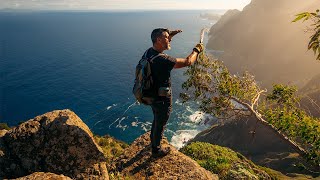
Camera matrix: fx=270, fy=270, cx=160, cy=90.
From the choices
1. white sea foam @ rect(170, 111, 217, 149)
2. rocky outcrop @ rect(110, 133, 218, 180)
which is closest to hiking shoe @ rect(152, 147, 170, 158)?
rocky outcrop @ rect(110, 133, 218, 180)

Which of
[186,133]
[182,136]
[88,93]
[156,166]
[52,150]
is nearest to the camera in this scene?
[52,150]

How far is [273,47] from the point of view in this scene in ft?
518

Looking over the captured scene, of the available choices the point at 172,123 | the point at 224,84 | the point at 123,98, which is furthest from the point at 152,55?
the point at 123,98

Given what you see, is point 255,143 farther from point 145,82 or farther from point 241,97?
point 145,82

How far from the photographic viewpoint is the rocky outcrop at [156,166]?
354 inches

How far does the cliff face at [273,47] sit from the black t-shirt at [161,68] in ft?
369

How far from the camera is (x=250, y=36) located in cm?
18450

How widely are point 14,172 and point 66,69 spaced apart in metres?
142

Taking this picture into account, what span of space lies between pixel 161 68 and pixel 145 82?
643 mm

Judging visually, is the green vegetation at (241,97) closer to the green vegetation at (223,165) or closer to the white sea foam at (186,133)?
the green vegetation at (223,165)

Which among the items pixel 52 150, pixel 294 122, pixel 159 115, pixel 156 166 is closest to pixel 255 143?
pixel 294 122

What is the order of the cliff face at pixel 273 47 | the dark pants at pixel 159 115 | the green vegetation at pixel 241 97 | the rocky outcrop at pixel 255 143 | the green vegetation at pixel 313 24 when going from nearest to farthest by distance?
the green vegetation at pixel 313 24 → the dark pants at pixel 159 115 → the green vegetation at pixel 241 97 → the rocky outcrop at pixel 255 143 → the cliff face at pixel 273 47

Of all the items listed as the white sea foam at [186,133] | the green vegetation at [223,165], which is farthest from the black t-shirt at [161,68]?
the white sea foam at [186,133]

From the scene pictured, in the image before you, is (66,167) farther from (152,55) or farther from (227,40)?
(227,40)
